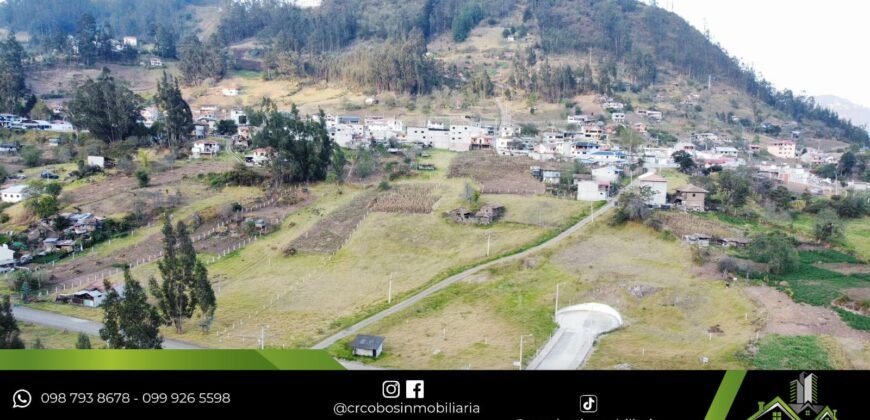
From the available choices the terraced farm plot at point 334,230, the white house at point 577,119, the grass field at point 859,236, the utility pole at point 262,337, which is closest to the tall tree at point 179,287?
the utility pole at point 262,337

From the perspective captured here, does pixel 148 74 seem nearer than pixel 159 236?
No

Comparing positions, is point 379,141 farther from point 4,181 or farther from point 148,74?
point 148,74

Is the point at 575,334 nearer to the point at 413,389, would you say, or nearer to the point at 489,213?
the point at 489,213

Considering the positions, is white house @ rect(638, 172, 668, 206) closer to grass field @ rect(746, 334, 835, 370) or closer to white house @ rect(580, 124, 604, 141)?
grass field @ rect(746, 334, 835, 370)

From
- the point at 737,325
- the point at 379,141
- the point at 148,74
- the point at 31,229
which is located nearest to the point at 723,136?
the point at 379,141

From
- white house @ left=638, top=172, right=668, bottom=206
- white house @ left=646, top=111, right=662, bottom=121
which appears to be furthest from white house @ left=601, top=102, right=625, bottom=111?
white house @ left=638, top=172, right=668, bottom=206

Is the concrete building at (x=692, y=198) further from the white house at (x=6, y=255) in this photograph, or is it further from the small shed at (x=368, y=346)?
the white house at (x=6, y=255)
